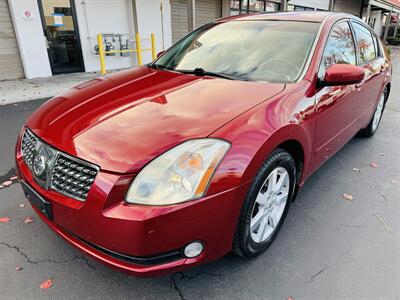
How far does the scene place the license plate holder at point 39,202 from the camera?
1740mm

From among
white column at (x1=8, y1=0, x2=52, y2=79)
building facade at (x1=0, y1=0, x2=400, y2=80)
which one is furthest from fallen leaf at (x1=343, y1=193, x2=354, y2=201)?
white column at (x1=8, y1=0, x2=52, y2=79)

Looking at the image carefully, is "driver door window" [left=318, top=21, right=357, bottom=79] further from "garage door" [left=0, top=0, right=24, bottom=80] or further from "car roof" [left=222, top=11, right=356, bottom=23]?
"garage door" [left=0, top=0, right=24, bottom=80]

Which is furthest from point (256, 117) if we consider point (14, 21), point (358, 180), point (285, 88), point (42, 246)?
point (14, 21)

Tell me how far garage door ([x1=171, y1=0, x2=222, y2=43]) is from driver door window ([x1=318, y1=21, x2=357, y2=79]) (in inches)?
376

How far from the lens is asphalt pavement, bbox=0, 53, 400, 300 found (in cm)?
189

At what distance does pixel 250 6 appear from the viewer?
585 inches

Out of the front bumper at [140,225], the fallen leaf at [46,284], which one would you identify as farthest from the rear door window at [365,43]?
the fallen leaf at [46,284]

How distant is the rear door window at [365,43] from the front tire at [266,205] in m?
1.94

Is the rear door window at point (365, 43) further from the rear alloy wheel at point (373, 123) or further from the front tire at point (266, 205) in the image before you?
the front tire at point (266, 205)

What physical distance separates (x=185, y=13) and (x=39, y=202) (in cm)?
1160

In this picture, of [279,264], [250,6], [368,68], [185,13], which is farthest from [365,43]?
[250,6]

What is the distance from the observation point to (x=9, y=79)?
8117 mm

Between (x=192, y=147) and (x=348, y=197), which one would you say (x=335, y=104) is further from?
(x=192, y=147)

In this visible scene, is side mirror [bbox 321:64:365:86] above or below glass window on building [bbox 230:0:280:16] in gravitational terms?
above
